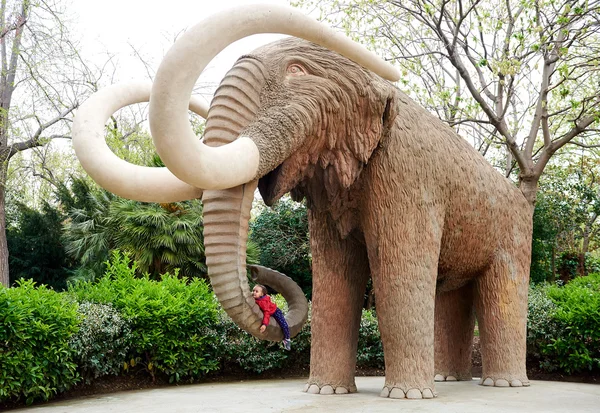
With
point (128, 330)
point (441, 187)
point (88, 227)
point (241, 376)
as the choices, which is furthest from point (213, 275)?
point (88, 227)

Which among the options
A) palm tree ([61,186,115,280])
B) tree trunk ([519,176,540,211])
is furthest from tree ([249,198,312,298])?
tree trunk ([519,176,540,211])

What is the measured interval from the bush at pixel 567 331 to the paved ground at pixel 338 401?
1068 millimetres

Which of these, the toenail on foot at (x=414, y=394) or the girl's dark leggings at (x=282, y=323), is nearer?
the girl's dark leggings at (x=282, y=323)

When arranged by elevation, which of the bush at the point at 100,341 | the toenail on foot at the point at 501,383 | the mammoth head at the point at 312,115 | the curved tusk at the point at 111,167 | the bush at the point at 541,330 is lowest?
the toenail on foot at the point at 501,383

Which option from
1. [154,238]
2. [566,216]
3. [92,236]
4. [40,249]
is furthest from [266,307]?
[40,249]

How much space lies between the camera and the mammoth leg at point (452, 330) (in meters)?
6.07

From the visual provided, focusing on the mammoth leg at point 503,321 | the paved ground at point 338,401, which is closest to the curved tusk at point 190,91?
the paved ground at point 338,401

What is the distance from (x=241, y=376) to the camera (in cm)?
717

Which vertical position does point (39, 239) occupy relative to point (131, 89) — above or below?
above

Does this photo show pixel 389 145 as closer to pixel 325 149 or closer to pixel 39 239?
pixel 325 149

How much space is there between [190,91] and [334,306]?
7.79 feet

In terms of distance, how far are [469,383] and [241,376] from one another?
8.44 feet

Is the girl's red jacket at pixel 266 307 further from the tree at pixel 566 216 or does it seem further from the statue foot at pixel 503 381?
the tree at pixel 566 216

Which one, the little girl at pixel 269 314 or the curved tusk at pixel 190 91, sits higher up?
the curved tusk at pixel 190 91
